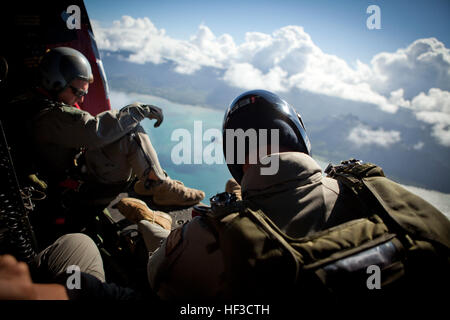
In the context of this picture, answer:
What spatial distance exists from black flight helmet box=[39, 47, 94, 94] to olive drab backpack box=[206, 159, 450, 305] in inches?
96.5

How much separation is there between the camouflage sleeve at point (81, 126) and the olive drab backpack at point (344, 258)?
1.89 m

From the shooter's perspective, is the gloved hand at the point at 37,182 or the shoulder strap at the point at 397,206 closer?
the shoulder strap at the point at 397,206

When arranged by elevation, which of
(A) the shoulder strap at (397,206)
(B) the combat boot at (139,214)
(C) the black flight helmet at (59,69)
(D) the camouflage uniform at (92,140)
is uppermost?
(C) the black flight helmet at (59,69)

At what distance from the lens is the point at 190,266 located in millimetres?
878

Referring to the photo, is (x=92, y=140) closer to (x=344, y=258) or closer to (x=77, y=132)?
(x=77, y=132)

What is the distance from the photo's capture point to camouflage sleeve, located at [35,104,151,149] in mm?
2031

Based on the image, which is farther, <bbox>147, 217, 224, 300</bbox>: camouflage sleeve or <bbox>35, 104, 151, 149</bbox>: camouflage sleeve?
<bbox>35, 104, 151, 149</bbox>: camouflage sleeve

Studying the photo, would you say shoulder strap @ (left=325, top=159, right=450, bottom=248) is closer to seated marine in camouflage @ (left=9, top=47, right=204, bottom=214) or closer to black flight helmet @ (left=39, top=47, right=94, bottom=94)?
seated marine in camouflage @ (left=9, top=47, right=204, bottom=214)

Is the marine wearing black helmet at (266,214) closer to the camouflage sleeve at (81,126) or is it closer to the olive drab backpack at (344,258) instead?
the olive drab backpack at (344,258)

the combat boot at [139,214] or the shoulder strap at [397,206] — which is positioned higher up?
the shoulder strap at [397,206]

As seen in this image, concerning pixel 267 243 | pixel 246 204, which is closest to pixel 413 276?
pixel 267 243

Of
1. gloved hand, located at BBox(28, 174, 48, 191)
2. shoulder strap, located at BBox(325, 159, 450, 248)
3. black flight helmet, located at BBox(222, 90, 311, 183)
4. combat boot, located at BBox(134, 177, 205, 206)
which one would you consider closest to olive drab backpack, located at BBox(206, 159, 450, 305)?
shoulder strap, located at BBox(325, 159, 450, 248)

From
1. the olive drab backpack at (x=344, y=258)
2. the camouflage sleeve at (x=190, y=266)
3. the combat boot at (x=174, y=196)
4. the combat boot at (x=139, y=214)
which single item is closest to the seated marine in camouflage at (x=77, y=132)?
the combat boot at (x=139, y=214)

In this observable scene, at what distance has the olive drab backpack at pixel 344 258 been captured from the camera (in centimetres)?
59
